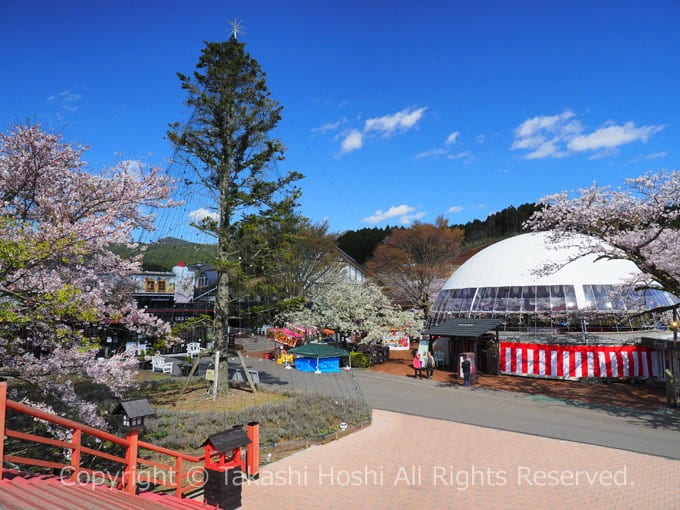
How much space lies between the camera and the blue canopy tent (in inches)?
955

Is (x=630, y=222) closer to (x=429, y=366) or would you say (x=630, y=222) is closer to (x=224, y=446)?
(x=429, y=366)

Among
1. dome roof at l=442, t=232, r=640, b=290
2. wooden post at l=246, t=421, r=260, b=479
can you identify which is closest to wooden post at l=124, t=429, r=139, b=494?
wooden post at l=246, t=421, r=260, b=479

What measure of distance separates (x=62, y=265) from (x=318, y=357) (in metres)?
16.9

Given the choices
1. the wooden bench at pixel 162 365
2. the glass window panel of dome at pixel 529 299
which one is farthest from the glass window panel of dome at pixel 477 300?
the wooden bench at pixel 162 365

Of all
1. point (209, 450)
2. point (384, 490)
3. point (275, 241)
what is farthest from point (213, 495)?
point (275, 241)

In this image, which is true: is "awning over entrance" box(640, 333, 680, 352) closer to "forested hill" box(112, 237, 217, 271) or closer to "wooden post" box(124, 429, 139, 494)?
"forested hill" box(112, 237, 217, 271)

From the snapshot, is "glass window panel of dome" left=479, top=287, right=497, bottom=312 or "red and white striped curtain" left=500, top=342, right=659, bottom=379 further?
"glass window panel of dome" left=479, top=287, right=497, bottom=312

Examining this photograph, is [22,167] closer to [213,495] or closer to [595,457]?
[213,495]

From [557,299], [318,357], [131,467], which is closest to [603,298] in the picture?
[557,299]

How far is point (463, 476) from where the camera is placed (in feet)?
30.5

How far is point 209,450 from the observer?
773 cm

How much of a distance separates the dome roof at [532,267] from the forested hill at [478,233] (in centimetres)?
4236

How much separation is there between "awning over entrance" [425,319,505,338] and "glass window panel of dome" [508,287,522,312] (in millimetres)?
2379

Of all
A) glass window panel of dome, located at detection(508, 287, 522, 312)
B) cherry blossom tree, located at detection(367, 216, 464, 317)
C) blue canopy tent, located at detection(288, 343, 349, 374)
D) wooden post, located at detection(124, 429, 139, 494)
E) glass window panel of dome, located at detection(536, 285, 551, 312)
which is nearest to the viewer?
wooden post, located at detection(124, 429, 139, 494)
